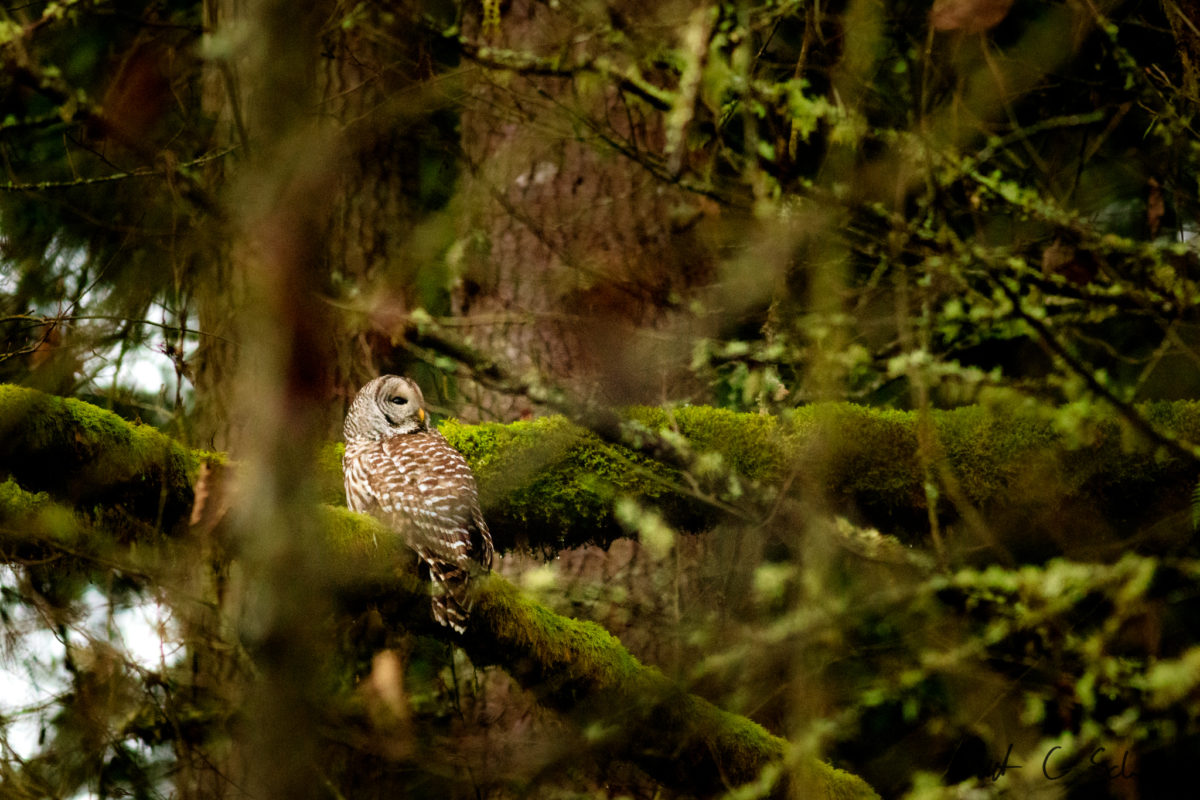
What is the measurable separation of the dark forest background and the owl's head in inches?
7.1

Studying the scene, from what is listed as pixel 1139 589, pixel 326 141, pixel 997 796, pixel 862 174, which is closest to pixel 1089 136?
pixel 862 174

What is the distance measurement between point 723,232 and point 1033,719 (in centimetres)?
257

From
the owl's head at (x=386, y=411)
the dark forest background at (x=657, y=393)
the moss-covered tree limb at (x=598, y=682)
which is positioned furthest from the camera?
the owl's head at (x=386, y=411)

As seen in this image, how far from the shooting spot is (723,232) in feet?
16.4

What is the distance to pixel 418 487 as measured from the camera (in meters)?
4.00

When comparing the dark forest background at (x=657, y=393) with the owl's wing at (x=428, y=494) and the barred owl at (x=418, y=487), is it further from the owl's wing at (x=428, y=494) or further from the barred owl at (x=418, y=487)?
the owl's wing at (x=428, y=494)

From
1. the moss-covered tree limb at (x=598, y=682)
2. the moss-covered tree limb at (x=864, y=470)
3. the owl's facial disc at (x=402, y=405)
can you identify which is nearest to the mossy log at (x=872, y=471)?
the moss-covered tree limb at (x=864, y=470)

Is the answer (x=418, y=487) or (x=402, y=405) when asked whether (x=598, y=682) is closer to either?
(x=418, y=487)

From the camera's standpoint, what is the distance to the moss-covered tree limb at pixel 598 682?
3.34m

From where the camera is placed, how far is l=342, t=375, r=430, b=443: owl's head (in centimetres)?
473

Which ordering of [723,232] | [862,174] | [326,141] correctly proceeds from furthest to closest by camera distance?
[723,232] → [862,174] → [326,141]

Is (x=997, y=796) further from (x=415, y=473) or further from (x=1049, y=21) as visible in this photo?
(x=1049, y=21)
